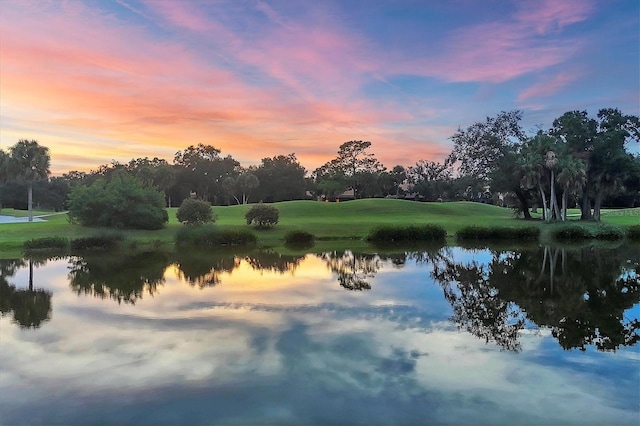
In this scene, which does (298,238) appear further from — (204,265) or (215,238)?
(204,265)

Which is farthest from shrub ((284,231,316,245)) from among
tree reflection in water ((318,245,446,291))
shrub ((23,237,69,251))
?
shrub ((23,237,69,251))

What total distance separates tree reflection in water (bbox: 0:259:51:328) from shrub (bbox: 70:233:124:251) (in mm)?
10690

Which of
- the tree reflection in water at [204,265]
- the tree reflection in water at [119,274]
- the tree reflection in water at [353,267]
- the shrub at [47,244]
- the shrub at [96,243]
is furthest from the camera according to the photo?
the shrub at [96,243]

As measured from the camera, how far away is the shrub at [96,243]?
3094cm

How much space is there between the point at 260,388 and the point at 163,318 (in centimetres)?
585

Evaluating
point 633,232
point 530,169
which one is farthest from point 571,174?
point 633,232

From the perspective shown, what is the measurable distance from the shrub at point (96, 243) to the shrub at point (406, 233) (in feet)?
58.9

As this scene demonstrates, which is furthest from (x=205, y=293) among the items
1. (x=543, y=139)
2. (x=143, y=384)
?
(x=543, y=139)

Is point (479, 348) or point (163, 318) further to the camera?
point (163, 318)

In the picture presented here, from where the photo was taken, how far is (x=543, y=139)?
163ft

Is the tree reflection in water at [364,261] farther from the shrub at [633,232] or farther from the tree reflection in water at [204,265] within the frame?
the shrub at [633,232]

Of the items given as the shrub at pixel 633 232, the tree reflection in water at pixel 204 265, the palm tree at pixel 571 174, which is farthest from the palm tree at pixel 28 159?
the shrub at pixel 633 232

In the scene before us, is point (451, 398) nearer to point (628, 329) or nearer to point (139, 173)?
point (628, 329)

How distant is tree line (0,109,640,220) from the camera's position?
48531 mm
